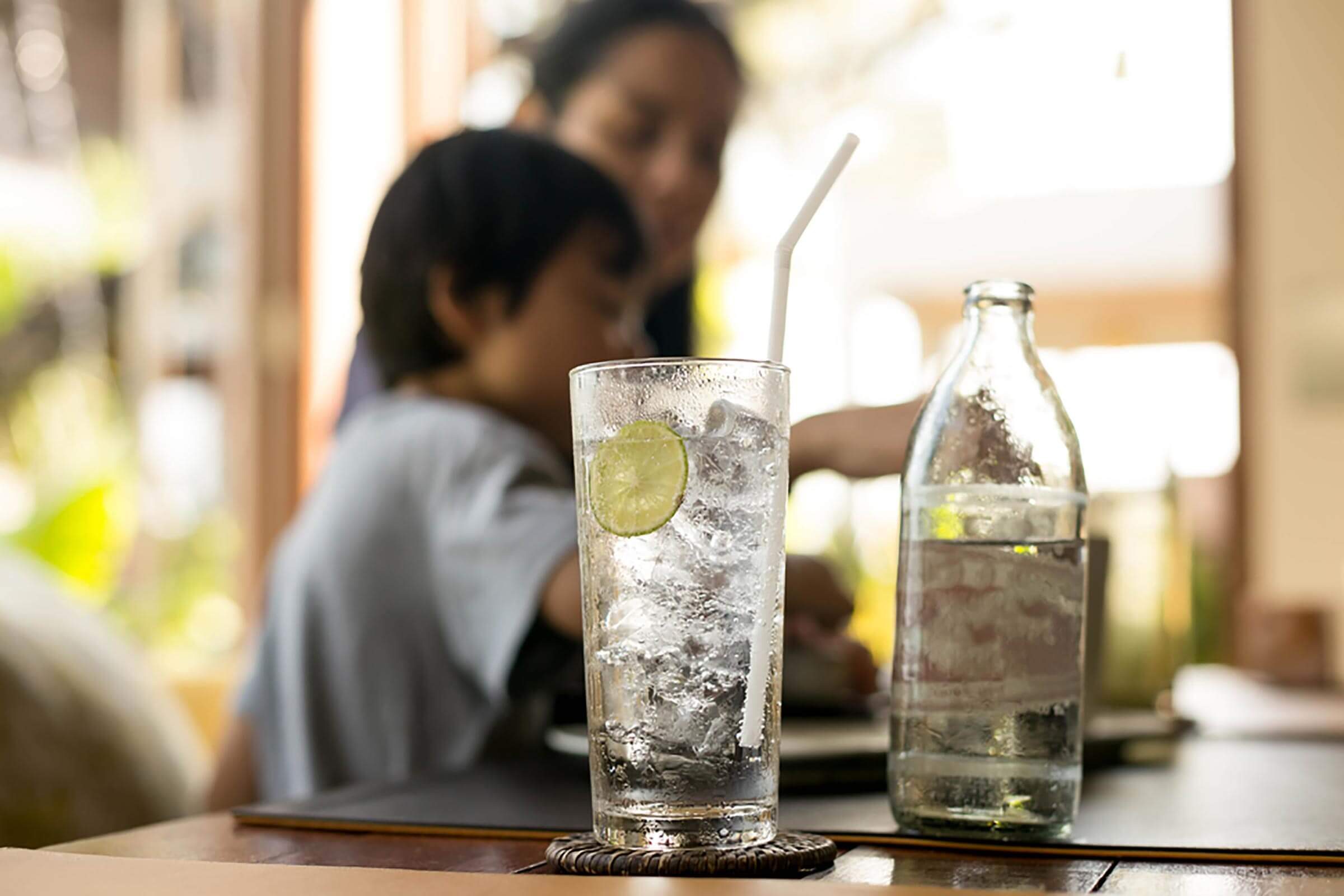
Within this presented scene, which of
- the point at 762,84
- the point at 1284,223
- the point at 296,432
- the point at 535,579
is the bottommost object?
the point at 535,579

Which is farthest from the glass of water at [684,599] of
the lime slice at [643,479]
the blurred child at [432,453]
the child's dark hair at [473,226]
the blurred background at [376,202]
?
the blurred background at [376,202]

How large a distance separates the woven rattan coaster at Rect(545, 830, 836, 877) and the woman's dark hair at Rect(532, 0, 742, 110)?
177cm

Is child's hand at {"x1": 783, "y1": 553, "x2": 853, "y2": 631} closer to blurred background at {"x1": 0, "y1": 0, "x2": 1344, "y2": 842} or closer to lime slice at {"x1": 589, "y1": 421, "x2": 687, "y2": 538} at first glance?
lime slice at {"x1": 589, "y1": 421, "x2": 687, "y2": 538}

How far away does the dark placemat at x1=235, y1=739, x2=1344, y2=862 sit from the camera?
25.9 inches

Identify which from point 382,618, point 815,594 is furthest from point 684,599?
point 382,618

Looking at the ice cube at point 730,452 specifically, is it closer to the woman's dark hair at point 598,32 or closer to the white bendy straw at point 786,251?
the white bendy straw at point 786,251

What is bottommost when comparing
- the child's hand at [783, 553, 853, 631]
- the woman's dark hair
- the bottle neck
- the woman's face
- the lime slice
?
the child's hand at [783, 553, 853, 631]

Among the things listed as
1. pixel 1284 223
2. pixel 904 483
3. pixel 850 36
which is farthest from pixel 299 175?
pixel 904 483

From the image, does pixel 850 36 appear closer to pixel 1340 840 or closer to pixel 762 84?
pixel 762 84

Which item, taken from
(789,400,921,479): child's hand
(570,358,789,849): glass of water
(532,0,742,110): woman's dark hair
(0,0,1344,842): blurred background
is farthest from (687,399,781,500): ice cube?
(0,0,1344,842): blurred background

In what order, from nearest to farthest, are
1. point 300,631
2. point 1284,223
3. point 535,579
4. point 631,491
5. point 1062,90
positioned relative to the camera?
point 631,491
point 535,579
point 300,631
point 1284,223
point 1062,90

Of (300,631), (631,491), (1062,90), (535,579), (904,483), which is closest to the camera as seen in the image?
(631,491)

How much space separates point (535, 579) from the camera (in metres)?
1.11

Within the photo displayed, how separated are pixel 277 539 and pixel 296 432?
0.29m
